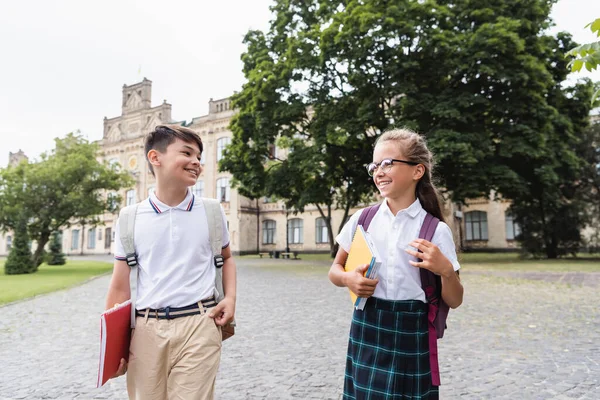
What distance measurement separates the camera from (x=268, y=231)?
43469mm

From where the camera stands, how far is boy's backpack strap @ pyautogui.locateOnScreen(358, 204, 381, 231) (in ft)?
7.22

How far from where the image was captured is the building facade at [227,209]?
35562mm

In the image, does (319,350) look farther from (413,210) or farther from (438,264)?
(438,264)

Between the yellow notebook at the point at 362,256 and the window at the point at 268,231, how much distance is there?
135ft

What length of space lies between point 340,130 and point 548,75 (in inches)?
331

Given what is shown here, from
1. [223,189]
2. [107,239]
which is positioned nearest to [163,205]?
[223,189]

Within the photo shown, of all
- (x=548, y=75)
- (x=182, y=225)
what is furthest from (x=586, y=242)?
(x=182, y=225)

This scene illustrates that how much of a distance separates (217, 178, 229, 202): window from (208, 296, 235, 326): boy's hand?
40.3 meters

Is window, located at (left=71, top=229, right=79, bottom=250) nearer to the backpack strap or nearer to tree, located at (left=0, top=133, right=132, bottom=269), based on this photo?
tree, located at (left=0, top=133, right=132, bottom=269)

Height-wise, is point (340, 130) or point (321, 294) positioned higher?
point (340, 130)

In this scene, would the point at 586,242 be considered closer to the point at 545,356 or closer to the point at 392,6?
the point at 392,6

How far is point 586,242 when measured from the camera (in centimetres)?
2347

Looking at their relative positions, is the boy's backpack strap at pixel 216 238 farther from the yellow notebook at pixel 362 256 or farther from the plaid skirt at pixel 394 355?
the plaid skirt at pixel 394 355

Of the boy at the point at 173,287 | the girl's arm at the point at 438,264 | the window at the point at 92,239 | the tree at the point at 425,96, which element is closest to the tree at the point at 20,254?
the tree at the point at 425,96
